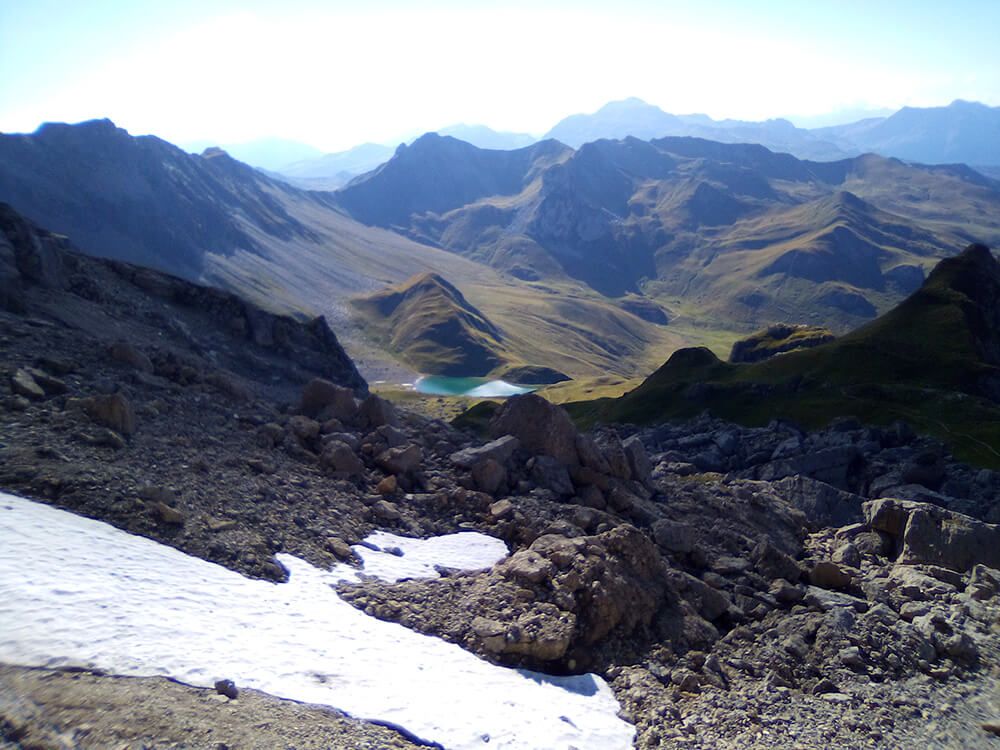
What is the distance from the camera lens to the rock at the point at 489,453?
33.2 metres

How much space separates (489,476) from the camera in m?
32.2

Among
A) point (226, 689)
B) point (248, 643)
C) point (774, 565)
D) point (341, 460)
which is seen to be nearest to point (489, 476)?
point (341, 460)

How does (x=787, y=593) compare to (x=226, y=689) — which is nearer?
(x=226, y=689)

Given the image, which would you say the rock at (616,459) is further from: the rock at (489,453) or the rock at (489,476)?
the rock at (489,476)

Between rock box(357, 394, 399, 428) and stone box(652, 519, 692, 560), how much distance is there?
14711 mm

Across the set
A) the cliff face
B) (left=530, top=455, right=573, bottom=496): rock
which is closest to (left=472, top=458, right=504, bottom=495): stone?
(left=530, top=455, right=573, bottom=496): rock

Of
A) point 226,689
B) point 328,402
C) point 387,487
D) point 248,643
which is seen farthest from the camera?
point 328,402

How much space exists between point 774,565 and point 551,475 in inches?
404

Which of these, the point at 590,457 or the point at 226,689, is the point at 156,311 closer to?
the point at 590,457

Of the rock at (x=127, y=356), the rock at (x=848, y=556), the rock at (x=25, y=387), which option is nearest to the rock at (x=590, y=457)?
the rock at (x=848, y=556)

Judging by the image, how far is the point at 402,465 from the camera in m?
31.9

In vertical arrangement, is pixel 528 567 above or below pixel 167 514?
below

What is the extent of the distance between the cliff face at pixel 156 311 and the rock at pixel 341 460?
46.2 feet

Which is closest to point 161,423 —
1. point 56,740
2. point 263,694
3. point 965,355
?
point 263,694
